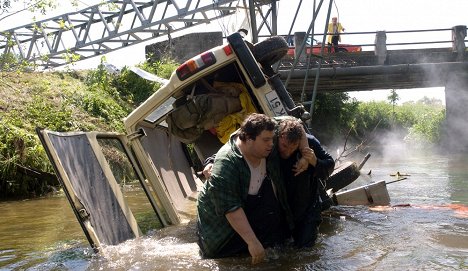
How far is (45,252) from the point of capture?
17.6 ft

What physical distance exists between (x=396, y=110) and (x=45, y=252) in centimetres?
3816

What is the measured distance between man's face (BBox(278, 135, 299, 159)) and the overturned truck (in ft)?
3.40

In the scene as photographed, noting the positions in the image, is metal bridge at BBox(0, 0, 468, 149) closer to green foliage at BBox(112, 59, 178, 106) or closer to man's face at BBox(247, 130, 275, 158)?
green foliage at BBox(112, 59, 178, 106)

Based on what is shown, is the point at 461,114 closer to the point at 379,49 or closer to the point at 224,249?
the point at 379,49

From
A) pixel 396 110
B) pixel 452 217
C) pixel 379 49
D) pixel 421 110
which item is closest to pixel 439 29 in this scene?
pixel 379 49

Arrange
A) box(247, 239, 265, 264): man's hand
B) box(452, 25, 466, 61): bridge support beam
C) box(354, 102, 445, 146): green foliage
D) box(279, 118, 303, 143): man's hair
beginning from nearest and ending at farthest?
box(247, 239, 265, 264): man's hand → box(279, 118, 303, 143): man's hair → box(452, 25, 466, 61): bridge support beam → box(354, 102, 445, 146): green foliage

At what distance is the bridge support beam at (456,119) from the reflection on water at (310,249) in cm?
1412

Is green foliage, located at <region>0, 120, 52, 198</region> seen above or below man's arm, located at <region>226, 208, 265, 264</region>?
above

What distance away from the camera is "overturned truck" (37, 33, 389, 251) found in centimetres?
475

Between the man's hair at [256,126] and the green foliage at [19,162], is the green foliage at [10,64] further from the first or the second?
the man's hair at [256,126]

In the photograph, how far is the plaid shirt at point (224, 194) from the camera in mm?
3967

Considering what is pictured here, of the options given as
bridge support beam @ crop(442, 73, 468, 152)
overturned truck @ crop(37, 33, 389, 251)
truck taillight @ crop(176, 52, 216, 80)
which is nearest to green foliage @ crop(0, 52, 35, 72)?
overturned truck @ crop(37, 33, 389, 251)

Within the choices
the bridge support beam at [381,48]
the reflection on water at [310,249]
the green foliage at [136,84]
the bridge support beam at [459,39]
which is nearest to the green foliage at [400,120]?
the bridge support beam at [381,48]

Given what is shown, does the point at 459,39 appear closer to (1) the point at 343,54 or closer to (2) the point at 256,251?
(1) the point at 343,54
